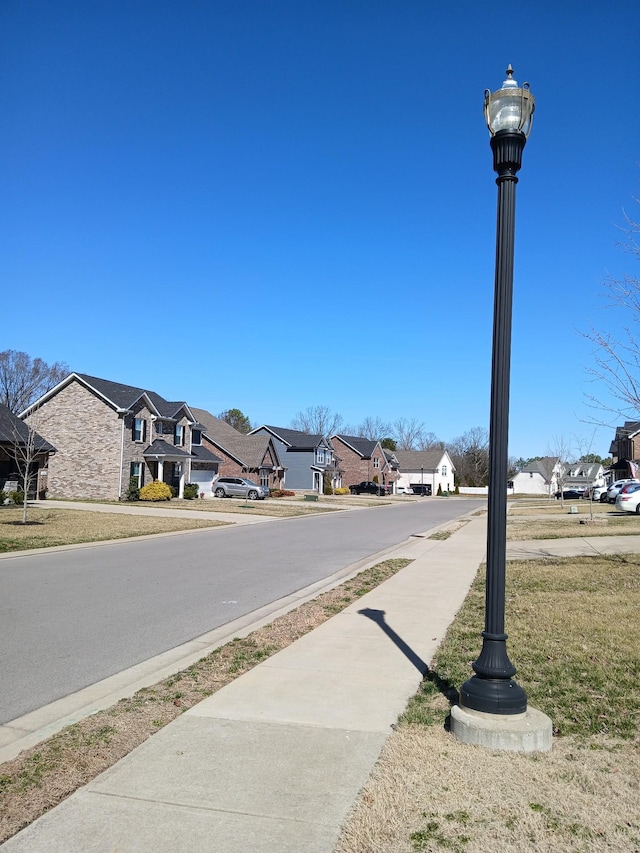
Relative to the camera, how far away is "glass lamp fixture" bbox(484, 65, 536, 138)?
206 inches

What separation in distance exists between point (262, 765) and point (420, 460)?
10111 centimetres

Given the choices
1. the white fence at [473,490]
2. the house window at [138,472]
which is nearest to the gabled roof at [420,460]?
the white fence at [473,490]

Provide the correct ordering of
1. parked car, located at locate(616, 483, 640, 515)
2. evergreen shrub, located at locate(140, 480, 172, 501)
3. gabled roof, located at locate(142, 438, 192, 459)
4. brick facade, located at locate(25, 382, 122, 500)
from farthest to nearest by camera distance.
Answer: gabled roof, located at locate(142, 438, 192, 459), evergreen shrub, located at locate(140, 480, 172, 501), brick facade, located at locate(25, 382, 122, 500), parked car, located at locate(616, 483, 640, 515)

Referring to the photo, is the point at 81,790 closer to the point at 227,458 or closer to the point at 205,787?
the point at 205,787

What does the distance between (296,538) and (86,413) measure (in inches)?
913

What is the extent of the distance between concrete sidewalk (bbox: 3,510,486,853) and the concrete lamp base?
1.91 feet

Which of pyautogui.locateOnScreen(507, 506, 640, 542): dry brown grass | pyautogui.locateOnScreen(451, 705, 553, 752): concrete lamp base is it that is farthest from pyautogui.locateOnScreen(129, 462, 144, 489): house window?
pyautogui.locateOnScreen(451, 705, 553, 752): concrete lamp base

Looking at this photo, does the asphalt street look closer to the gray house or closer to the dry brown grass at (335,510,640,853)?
the dry brown grass at (335,510,640,853)

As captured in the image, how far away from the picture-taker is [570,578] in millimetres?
12383

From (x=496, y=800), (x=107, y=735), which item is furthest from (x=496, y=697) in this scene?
(x=107, y=735)

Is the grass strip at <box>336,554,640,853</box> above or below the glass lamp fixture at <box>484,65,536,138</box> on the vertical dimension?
below

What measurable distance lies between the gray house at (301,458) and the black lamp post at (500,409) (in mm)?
63118

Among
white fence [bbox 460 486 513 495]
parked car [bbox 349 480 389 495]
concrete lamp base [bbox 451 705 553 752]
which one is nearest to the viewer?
concrete lamp base [bbox 451 705 553 752]

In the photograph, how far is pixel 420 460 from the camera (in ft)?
341
